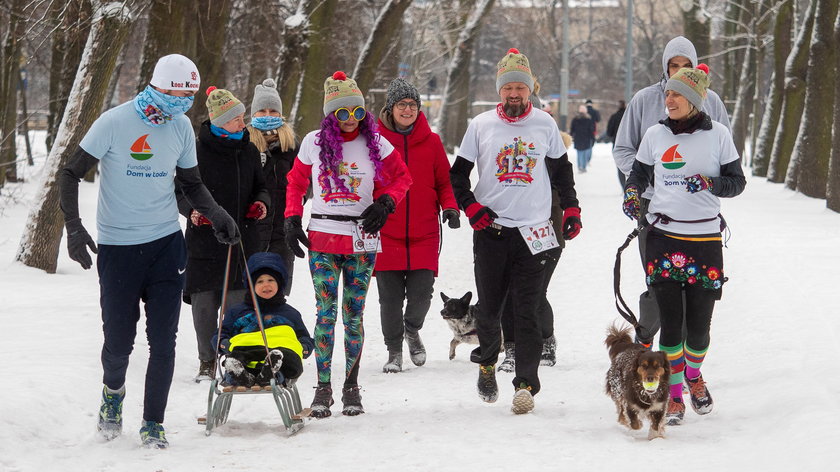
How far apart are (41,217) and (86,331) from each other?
386 centimetres

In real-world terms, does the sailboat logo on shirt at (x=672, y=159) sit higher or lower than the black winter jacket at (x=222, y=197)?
higher

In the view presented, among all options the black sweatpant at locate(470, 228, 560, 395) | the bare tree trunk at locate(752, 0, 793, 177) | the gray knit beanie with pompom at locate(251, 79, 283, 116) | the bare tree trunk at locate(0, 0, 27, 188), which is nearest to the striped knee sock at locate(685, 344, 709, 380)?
the black sweatpant at locate(470, 228, 560, 395)

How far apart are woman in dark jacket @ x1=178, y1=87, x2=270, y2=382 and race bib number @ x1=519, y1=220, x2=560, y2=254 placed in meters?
1.95

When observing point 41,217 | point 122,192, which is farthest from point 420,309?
point 41,217

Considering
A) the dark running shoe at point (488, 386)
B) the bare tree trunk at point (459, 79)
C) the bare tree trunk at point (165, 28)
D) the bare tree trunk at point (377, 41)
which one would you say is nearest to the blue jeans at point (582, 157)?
the bare tree trunk at point (459, 79)

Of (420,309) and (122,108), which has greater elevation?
(122,108)

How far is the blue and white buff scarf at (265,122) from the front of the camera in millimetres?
8008

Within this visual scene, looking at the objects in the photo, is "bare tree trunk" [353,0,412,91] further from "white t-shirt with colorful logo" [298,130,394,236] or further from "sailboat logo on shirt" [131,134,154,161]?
"sailboat logo on shirt" [131,134,154,161]

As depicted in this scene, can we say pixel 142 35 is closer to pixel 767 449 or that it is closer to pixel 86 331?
pixel 86 331

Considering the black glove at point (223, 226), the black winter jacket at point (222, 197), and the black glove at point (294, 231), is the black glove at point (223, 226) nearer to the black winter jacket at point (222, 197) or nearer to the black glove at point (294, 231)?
the black glove at point (294, 231)

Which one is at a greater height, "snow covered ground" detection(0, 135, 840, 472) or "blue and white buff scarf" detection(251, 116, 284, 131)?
"blue and white buff scarf" detection(251, 116, 284, 131)

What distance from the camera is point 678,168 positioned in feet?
20.1

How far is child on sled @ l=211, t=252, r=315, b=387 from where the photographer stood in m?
6.02

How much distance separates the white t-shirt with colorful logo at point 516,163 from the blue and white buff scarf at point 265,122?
1987 millimetres
